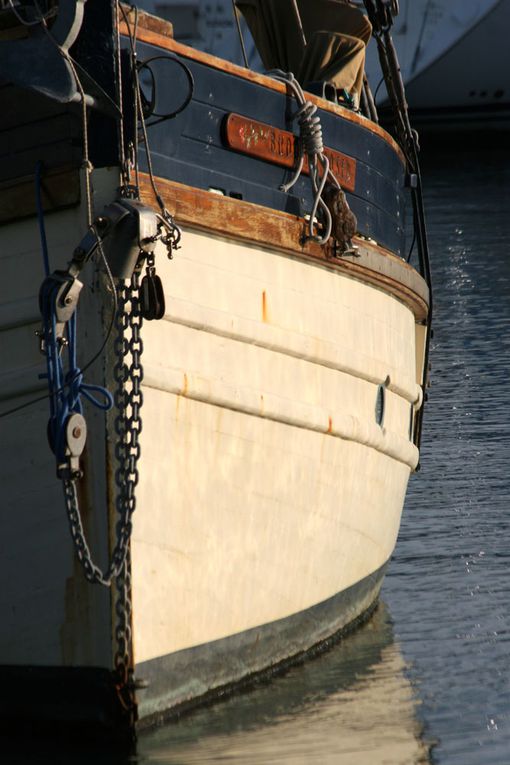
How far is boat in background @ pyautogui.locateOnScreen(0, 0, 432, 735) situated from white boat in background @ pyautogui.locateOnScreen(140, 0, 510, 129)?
110ft

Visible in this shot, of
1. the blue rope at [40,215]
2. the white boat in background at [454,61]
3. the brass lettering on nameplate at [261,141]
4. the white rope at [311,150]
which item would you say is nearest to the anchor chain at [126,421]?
the blue rope at [40,215]

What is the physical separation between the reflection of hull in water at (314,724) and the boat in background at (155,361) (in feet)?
0.38

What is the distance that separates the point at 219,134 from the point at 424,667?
257cm

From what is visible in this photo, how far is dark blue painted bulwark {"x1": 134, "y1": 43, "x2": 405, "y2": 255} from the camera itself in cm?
562

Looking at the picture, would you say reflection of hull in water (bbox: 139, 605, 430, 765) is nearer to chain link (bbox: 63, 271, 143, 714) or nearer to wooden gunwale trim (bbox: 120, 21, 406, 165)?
chain link (bbox: 63, 271, 143, 714)

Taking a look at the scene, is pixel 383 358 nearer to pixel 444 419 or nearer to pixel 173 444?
pixel 173 444

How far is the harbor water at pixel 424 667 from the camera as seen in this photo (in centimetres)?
596

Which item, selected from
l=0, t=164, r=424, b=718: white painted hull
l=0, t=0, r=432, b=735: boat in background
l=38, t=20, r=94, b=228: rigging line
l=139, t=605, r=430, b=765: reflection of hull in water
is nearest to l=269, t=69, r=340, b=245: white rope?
l=0, t=0, r=432, b=735: boat in background

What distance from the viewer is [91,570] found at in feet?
18.1

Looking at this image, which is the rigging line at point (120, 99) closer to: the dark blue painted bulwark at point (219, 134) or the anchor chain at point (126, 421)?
the dark blue painted bulwark at point (219, 134)

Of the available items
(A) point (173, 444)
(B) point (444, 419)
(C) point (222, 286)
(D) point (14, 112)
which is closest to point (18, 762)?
(A) point (173, 444)

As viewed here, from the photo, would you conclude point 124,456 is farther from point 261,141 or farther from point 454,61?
point 454,61

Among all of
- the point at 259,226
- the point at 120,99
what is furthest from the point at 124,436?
the point at 120,99

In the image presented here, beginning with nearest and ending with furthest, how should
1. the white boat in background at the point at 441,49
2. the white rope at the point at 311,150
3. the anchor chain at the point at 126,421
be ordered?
the anchor chain at the point at 126,421 < the white rope at the point at 311,150 < the white boat in background at the point at 441,49
